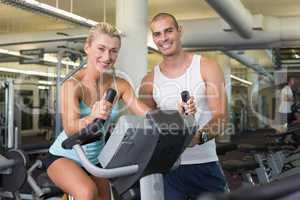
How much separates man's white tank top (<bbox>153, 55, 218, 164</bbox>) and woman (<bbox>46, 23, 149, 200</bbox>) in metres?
0.13

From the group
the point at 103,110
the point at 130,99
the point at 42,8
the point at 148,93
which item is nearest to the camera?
the point at 103,110

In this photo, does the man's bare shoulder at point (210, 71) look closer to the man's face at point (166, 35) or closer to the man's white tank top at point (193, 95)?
the man's white tank top at point (193, 95)

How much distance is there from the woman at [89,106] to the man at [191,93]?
17 cm

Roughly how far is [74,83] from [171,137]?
17.1 inches

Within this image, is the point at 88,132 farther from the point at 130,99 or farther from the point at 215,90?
the point at 215,90

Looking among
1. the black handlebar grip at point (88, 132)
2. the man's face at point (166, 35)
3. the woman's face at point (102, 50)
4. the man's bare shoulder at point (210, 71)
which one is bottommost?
the black handlebar grip at point (88, 132)

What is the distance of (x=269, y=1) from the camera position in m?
6.86

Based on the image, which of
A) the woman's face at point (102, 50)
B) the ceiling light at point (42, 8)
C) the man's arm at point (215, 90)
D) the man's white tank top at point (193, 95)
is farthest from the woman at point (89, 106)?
the ceiling light at point (42, 8)

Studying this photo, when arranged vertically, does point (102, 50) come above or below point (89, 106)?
above

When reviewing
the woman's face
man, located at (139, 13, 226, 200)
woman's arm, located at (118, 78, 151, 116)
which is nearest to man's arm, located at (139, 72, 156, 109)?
man, located at (139, 13, 226, 200)

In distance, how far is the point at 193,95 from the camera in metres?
1.67

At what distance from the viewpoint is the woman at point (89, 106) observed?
54.5 inches

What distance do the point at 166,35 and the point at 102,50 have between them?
31cm

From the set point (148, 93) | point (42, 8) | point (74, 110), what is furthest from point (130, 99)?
point (42, 8)
